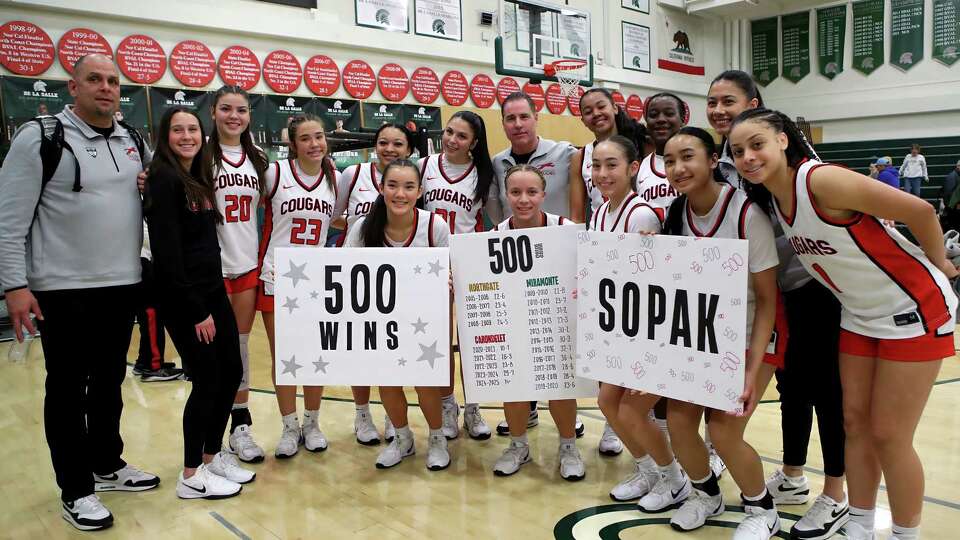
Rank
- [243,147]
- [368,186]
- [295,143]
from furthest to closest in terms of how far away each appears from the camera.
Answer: [368,186], [295,143], [243,147]

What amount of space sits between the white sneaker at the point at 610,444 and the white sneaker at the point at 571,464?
23 centimetres

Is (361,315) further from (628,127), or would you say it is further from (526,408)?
(628,127)

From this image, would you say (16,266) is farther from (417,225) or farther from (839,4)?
(839,4)

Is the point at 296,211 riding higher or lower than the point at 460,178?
lower

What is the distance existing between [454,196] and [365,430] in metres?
1.29

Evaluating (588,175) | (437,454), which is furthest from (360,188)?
(437,454)

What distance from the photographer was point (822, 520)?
2484 mm

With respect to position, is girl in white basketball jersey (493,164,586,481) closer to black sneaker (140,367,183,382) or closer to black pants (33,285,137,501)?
black pants (33,285,137,501)

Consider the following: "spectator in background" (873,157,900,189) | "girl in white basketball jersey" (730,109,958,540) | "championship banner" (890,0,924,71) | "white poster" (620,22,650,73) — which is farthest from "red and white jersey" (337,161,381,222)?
"championship banner" (890,0,924,71)

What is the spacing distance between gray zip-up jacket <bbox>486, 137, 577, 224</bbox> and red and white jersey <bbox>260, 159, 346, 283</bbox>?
0.87 m

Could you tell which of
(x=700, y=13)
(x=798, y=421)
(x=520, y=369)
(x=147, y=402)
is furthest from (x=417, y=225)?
(x=700, y=13)

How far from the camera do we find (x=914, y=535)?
221 cm

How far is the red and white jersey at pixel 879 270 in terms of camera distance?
2.08 m

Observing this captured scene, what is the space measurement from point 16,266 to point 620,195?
226cm
